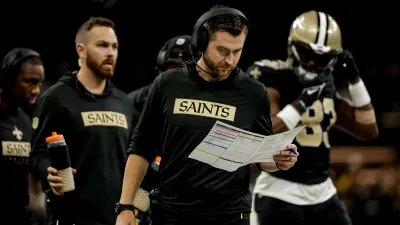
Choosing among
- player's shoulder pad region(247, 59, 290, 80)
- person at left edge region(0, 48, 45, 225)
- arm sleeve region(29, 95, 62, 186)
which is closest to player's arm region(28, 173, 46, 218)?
person at left edge region(0, 48, 45, 225)

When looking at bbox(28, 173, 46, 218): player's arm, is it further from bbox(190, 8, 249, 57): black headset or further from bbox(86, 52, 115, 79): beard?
bbox(190, 8, 249, 57): black headset

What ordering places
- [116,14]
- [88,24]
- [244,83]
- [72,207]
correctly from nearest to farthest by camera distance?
[244,83], [72,207], [88,24], [116,14]

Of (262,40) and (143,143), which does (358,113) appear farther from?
(262,40)

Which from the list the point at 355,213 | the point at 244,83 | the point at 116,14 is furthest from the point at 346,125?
the point at 116,14

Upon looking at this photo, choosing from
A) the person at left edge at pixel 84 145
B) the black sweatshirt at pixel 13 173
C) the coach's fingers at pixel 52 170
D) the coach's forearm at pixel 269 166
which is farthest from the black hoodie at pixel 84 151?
the coach's forearm at pixel 269 166

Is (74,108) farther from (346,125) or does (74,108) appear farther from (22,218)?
(346,125)

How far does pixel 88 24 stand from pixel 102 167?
0.95 m

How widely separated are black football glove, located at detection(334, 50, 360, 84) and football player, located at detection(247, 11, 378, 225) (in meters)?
0.08

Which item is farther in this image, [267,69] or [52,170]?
[267,69]

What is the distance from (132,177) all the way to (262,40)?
11.8 m

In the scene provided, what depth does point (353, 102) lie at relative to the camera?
487cm

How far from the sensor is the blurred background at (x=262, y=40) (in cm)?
1273

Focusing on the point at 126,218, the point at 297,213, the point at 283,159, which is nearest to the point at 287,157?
the point at 283,159

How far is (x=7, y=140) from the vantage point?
187 inches
